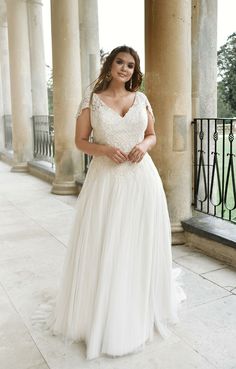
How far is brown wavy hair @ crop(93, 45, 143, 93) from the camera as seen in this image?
2252mm

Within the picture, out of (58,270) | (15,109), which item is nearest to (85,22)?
(15,109)

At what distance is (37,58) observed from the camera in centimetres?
941

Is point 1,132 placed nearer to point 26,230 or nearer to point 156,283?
point 26,230

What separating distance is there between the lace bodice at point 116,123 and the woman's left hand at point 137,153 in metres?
0.05

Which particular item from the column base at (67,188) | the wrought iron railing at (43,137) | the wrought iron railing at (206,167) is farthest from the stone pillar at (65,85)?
the wrought iron railing at (206,167)

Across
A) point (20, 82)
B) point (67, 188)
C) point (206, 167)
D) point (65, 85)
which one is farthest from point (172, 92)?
point (20, 82)

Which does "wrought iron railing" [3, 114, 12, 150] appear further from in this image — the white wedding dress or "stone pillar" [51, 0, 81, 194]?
the white wedding dress

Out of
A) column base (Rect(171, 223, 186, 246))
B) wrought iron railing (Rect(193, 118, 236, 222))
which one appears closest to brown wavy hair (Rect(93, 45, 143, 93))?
wrought iron railing (Rect(193, 118, 236, 222))

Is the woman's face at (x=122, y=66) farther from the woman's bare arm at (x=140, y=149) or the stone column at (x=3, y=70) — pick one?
the stone column at (x=3, y=70)

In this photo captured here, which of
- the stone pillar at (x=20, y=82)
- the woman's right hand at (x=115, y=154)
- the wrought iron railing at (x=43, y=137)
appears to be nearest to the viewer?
the woman's right hand at (x=115, y=154)

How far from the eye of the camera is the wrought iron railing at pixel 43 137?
351 inches

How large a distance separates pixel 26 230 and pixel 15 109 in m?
5.10

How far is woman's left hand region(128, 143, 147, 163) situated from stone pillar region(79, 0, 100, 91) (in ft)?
17.9

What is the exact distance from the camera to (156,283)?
2.46 m
